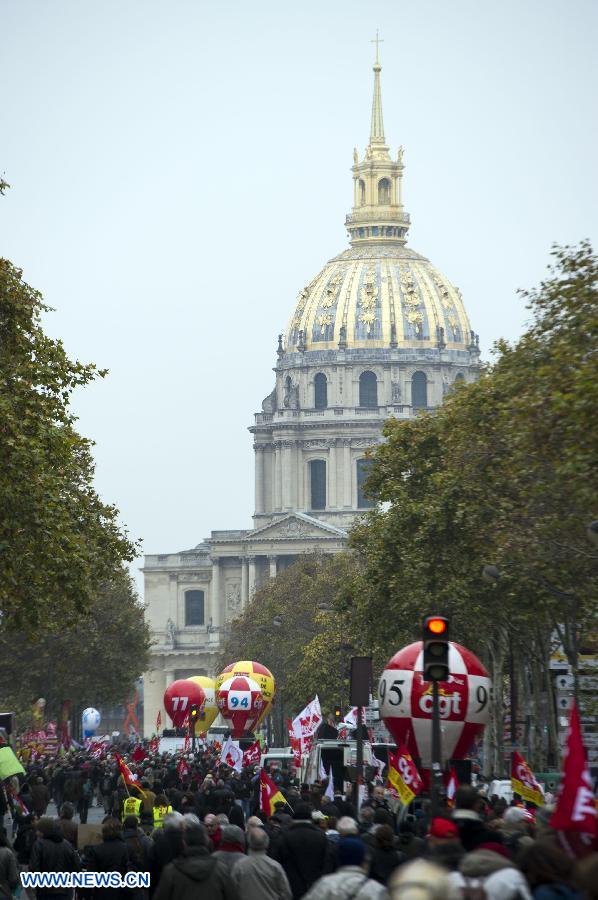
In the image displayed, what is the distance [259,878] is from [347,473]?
17640 centimetres

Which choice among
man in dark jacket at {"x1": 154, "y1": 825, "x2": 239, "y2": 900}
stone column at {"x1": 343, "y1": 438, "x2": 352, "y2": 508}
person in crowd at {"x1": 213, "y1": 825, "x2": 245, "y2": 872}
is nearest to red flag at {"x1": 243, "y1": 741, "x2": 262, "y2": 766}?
person in crowd at {"x1": 213, "y1": 825, "x2": 245, "y2": 872}

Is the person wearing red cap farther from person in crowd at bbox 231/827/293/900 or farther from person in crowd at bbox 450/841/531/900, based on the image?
person in crowd at bbox 231/827/293/900

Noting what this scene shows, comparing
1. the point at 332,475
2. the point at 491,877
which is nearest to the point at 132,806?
the point at 491,877

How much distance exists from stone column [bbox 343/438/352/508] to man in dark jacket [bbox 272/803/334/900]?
172 m

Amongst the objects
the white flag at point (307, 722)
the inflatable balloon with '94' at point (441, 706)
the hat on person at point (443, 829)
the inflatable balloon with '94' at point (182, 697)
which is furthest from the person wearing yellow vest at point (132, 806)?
the inflatable balloon with '94' at point (182, 697)

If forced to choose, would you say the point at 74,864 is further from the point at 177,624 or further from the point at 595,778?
the point at 177,624

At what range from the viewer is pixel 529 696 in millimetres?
65625

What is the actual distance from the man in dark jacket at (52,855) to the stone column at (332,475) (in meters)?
172

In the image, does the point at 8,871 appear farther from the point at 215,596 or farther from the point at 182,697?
the point at 215,596

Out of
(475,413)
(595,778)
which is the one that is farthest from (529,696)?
(595,778)

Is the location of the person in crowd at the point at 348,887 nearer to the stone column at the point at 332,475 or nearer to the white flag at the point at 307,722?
the white flag at the point at 307,722

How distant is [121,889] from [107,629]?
6262cm

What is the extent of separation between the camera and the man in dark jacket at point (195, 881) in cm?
1917
